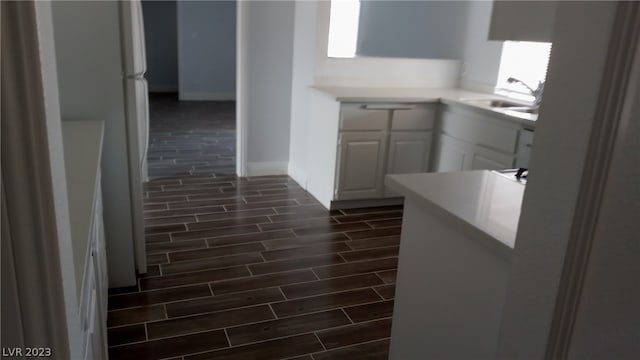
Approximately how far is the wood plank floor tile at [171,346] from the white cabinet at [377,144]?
1.89m

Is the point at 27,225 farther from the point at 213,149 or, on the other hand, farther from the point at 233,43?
the point at 233,43

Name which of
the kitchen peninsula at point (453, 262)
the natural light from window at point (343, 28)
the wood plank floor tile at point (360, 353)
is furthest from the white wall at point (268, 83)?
the kitchen peninsula at point (453, 262)

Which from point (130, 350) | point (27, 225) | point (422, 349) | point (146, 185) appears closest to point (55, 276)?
point (27, 225)

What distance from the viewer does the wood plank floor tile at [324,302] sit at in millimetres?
2643

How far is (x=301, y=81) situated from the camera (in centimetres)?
453

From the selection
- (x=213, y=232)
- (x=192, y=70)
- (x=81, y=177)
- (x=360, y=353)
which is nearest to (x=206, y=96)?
(x=192, y=70)

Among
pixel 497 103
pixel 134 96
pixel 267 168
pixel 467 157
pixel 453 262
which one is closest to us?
pixel 453 262

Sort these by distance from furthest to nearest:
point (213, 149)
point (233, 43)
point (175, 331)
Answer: point (233, 43)
point (213, 149)
point (175, 331)

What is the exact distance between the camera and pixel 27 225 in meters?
0.58

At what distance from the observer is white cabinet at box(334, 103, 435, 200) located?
395 cm

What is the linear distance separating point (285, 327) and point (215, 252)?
36.8 inches

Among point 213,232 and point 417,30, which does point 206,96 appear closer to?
point 417,30

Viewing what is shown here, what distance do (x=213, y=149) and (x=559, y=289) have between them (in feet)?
18.0

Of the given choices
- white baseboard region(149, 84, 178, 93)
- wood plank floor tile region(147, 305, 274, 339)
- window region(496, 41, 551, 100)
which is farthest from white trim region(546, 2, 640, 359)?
white baseboard region(149, 84, 178, 93)
